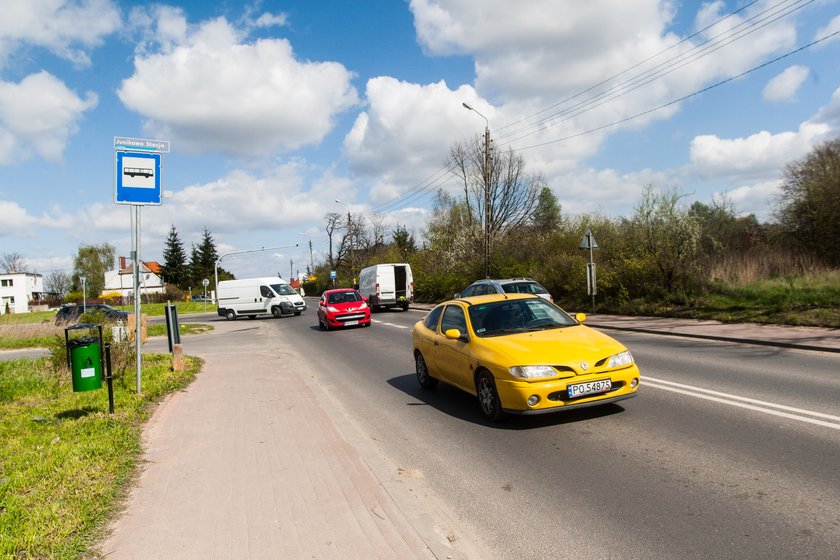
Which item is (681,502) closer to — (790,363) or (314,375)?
(790,363)

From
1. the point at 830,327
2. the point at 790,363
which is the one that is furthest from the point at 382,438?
the point at 830,327

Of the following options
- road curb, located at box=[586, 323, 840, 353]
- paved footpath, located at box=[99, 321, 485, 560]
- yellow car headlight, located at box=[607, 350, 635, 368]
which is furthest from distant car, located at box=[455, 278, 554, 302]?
paved footpath, located at box=[99, 321, 485, 560]

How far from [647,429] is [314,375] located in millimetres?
6712

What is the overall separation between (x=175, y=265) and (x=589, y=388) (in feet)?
302

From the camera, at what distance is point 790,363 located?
9320 mm

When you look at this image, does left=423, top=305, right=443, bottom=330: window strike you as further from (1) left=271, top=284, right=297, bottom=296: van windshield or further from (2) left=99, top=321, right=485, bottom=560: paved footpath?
(1) left=271, top=284, right=297, bottom=296: van windshield

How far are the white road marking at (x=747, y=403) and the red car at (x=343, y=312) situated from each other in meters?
15.2

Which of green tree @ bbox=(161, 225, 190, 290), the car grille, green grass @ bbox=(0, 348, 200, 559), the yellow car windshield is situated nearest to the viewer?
green grass @ bbox=(0, 348, 200, 559)

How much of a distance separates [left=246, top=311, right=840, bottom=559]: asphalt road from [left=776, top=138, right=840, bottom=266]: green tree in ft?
53.4

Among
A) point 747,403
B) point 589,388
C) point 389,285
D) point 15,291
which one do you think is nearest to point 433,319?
point 589,388

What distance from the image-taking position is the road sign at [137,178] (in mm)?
7750

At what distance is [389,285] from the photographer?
31.6 metres

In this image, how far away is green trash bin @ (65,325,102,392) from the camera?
676 centimetres

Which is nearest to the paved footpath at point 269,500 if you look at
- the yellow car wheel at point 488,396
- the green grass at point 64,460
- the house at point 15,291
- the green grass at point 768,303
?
the green grass at point 64,460
